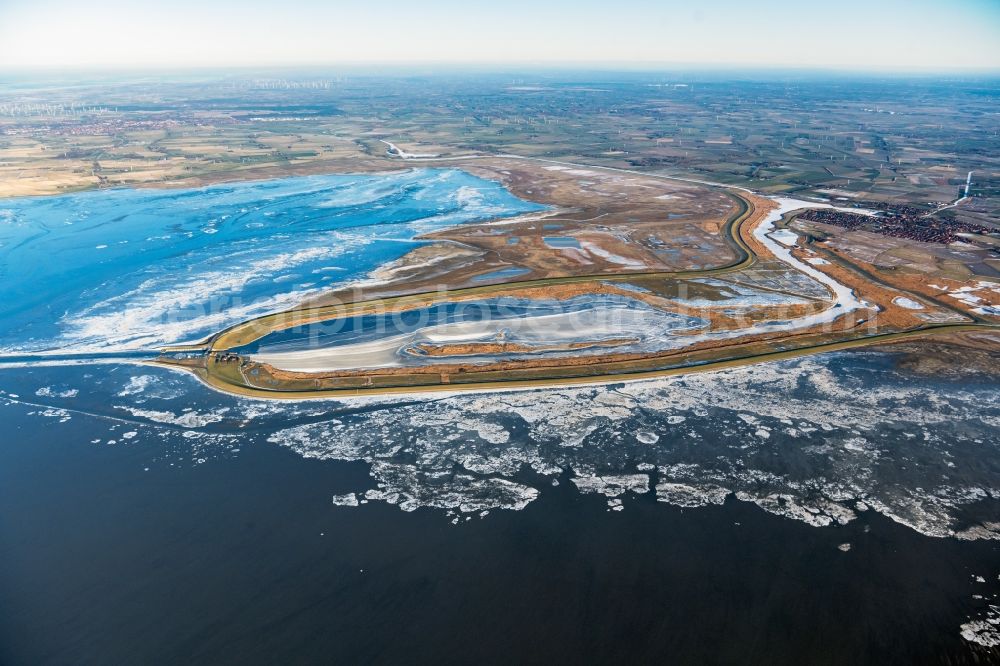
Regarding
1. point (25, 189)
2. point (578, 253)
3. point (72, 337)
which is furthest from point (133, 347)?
point (25, 189)

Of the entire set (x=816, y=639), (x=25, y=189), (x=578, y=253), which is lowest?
(x=816, y=639)

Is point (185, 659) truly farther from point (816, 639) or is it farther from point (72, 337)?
point (72, 337)

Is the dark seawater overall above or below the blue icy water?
below

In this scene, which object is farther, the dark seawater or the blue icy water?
the blue icy water

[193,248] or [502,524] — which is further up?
[193,248]
